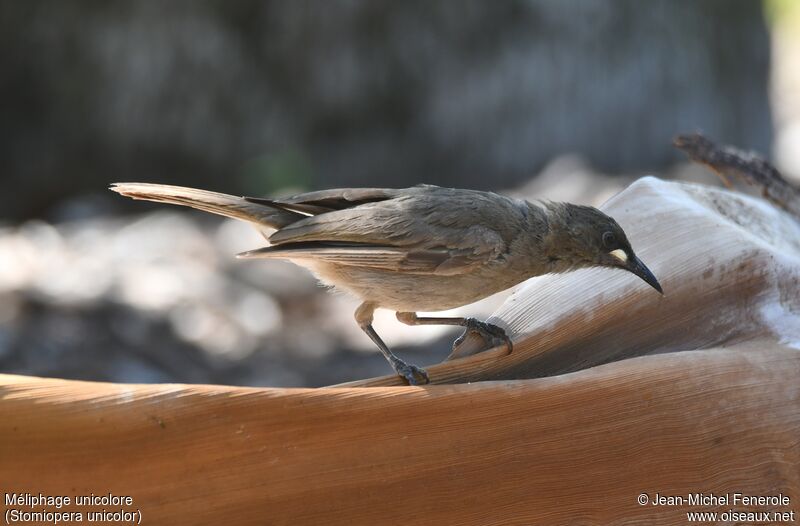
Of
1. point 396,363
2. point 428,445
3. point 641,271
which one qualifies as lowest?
point 428,445

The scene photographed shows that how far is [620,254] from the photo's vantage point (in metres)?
3.59

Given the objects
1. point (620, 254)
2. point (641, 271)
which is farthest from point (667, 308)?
point (620, 254)

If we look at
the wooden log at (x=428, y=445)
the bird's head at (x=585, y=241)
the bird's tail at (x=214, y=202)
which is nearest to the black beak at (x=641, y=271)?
the bird's head at (x=585, y=241)

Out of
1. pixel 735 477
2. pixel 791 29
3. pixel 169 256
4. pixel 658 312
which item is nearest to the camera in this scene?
pixel 735 477

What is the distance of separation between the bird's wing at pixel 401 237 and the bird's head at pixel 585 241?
21 centimetres

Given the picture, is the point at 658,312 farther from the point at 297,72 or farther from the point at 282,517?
the point at 297,72

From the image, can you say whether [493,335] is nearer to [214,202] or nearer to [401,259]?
[401,259]

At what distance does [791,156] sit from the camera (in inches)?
387

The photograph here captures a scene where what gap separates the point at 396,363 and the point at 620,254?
94 centimetres

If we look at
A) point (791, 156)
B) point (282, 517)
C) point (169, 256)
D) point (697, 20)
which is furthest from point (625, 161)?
point (282, 517)

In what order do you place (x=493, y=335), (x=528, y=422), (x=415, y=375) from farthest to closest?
(x=493, y=335) → (x=415, y=375) → (x=528, y=422)

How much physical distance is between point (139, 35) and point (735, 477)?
6.77 m

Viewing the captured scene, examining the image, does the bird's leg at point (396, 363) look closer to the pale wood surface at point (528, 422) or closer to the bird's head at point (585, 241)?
the pale wood surface at point (528, 422)

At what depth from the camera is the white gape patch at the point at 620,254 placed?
11.4 ft
